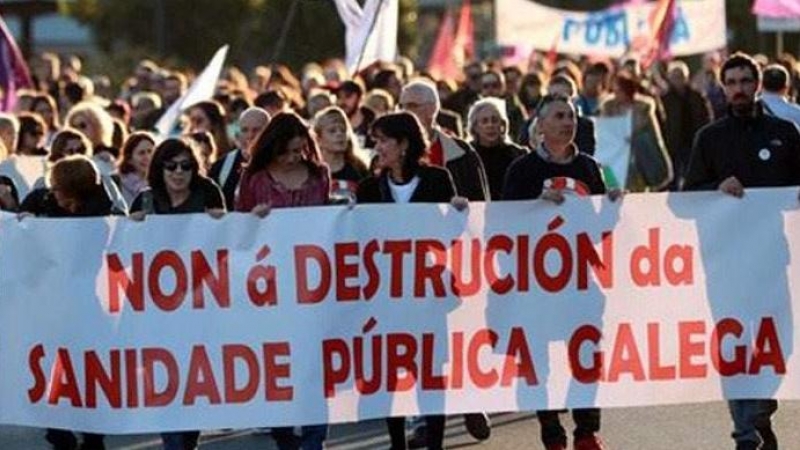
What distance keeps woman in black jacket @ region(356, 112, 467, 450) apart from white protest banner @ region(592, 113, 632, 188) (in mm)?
10687

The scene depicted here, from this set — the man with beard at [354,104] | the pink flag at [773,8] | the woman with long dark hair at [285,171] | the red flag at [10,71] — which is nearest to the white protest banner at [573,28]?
the pink flag at [773,8]

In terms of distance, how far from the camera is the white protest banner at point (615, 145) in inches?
914

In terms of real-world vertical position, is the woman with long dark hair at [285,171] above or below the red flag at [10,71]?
above

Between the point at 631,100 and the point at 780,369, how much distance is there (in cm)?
1154

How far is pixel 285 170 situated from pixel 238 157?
2.81m

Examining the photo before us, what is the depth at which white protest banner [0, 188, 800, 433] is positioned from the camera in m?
11.3

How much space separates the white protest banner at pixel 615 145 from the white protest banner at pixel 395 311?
11294mm

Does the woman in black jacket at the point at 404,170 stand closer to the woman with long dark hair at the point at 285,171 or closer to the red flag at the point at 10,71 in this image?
the woman with long dark hair at the point at 285,171

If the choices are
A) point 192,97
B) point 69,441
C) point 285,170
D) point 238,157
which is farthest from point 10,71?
point 285,170

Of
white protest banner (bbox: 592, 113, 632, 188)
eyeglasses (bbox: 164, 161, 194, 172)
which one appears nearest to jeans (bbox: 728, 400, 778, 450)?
eyeglasses (bbox: 164, 161, 194, 172)

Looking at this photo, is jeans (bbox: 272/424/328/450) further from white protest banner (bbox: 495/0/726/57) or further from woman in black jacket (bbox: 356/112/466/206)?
white protest banner (bbox: 495/0/726/57)

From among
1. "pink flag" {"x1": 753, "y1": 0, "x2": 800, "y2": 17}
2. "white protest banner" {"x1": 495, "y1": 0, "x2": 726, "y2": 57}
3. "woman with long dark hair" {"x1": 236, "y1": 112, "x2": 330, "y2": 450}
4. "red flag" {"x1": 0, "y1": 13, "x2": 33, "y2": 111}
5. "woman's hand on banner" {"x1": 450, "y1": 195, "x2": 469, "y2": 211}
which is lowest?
"white protest banner" {"x1": 495, "y1": 0, "x2": 726, "y2": 57}

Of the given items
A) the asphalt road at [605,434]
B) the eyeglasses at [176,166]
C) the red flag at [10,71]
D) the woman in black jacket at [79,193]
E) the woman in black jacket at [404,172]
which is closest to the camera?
the eyeglasses at [176,166]

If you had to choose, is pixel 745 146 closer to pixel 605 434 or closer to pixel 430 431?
pixel 430 431
